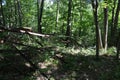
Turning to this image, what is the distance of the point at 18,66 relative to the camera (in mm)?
11852

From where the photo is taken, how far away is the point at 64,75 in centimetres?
1266

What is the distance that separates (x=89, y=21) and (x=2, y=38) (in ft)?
75.4

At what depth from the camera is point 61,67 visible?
43.3ft

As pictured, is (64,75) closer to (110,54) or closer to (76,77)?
(76,77)

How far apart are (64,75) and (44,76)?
1.25m

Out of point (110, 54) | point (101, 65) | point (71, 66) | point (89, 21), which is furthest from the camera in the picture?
point (89, 21)

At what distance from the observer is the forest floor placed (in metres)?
11.5

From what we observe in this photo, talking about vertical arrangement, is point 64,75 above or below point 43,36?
below

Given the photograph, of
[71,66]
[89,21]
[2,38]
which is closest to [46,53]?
[71,66]

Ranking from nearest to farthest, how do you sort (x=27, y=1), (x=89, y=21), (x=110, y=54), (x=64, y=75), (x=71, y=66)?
(x=64, y=75)
(x=71, y=66)
(x=110, y=54)
(x=89, y=21)
(x=27, y=1)

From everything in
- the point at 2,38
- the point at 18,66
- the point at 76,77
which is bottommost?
the point at 76,77

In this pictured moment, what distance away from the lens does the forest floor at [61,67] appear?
11547 mm

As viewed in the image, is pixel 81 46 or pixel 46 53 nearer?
pixel 46 53

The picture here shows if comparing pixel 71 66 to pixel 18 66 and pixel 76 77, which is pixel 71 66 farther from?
pixel 18 66
